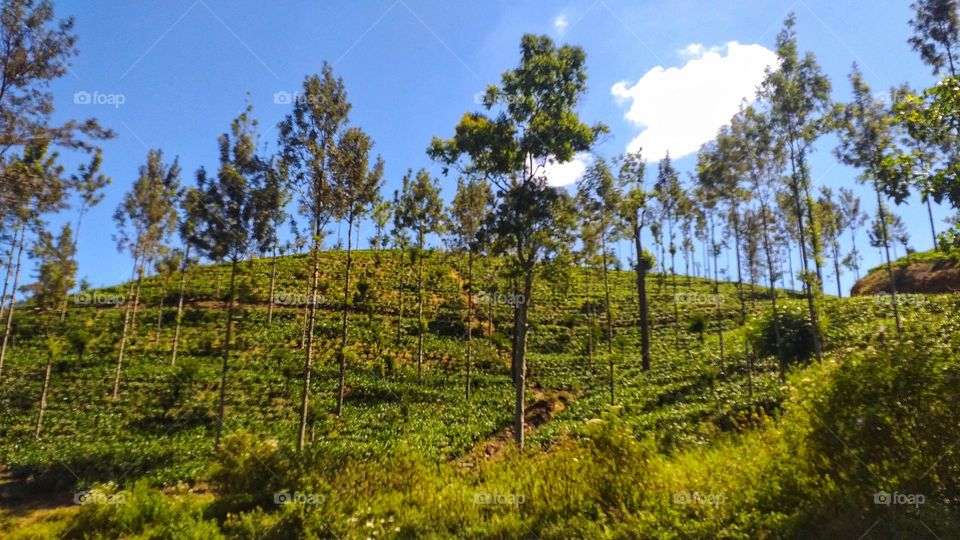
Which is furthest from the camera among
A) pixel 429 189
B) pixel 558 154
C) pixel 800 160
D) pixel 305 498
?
pixel 429 189

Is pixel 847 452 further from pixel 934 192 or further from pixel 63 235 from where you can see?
pixel 63 235

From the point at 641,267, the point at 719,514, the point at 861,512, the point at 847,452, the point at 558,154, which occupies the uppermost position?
the point at 558,154

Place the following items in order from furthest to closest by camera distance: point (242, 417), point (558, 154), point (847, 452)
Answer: point (242, 417), point (558, 154), point (847, 452)

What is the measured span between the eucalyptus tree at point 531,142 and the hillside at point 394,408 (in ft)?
6.30

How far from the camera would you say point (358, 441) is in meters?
21.7

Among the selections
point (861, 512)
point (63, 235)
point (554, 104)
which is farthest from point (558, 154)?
point (63, 235)

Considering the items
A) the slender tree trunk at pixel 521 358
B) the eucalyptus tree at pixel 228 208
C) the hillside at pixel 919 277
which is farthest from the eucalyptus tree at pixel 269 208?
the hillside at pixel 919 277

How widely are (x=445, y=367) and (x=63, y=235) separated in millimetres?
27081
